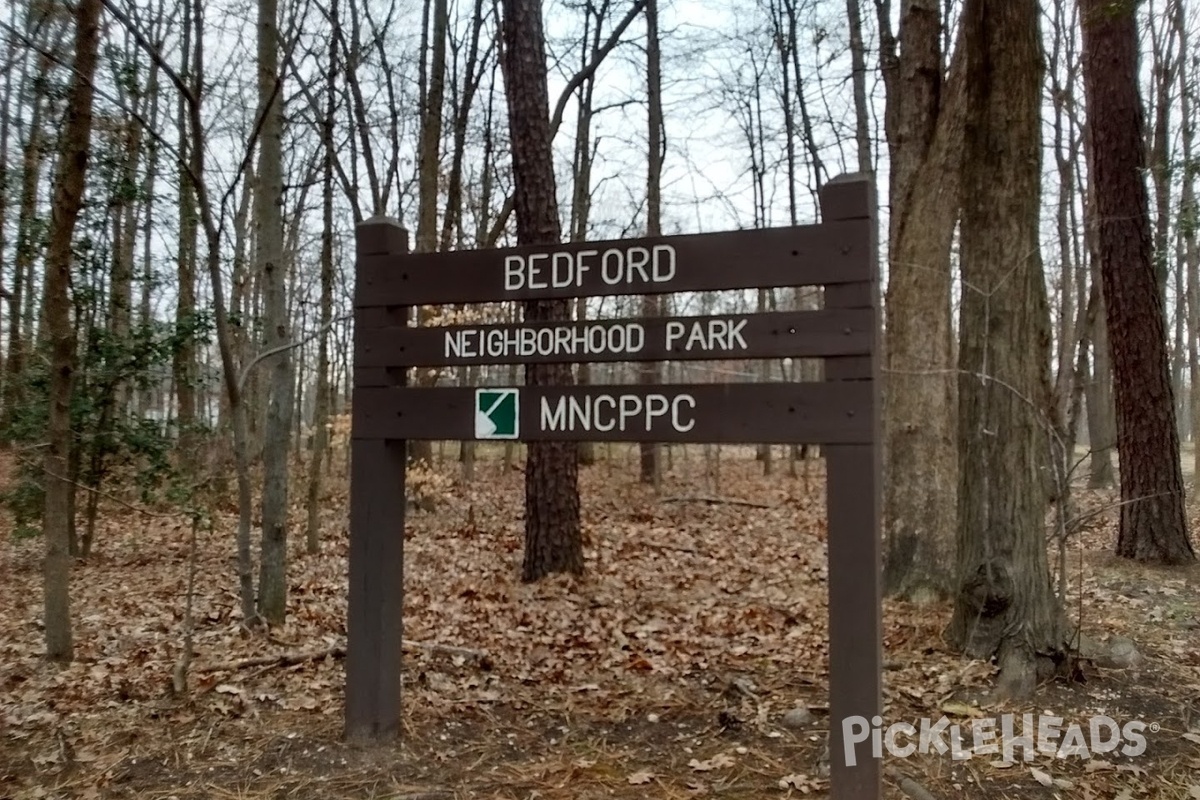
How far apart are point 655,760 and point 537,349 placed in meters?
1.97

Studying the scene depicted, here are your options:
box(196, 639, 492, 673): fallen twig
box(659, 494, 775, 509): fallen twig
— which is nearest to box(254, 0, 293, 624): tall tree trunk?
box(196, 639, 492, 673): fallen twig

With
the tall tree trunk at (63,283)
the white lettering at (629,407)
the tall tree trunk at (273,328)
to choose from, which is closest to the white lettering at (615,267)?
the white lettering at (629,407)

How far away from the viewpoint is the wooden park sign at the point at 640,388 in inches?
126

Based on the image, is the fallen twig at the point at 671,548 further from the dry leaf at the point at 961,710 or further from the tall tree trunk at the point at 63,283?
the tall tree trunk at the point at 63,283

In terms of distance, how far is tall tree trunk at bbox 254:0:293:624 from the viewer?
6.12 metres

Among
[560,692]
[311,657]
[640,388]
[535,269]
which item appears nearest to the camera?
[640,388]

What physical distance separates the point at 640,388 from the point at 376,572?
164 cm

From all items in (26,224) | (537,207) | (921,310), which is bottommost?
(921,310)

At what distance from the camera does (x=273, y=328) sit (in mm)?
6125

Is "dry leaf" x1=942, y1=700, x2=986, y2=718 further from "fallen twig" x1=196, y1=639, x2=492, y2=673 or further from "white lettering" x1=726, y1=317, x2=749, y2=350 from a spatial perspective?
"fallen twig" x1=196, y1=639, x2=492, y2=673

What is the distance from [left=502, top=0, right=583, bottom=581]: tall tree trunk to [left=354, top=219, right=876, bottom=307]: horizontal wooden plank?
3497 mm

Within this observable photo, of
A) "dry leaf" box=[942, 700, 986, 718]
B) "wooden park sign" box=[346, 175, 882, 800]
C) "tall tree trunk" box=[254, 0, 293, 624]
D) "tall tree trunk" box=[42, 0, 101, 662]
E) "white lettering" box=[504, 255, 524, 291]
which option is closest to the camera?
"wooden park sign" box=[346, 175, 882, 800]

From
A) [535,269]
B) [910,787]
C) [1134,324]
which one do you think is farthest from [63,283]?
[1134,324]

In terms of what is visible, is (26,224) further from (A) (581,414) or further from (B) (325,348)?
(A) (581,414)
